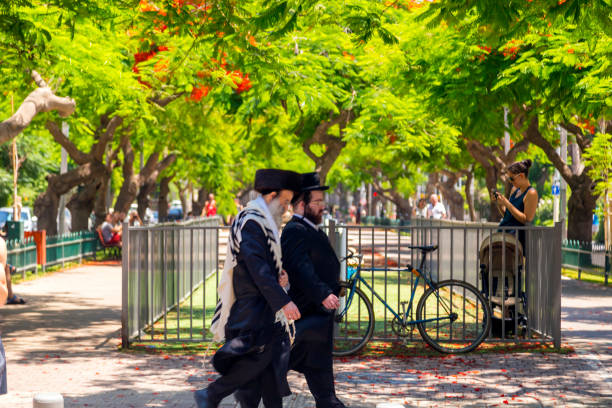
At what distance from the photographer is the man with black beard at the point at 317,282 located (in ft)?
20.9

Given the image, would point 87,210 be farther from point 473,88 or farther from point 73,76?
point 473,88

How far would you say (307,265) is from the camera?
20.9 ft

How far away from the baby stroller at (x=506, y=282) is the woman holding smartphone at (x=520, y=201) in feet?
0.61

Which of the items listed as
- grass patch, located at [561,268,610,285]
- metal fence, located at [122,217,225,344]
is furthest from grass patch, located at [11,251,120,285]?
grass patch, located at [561,268,610,285]

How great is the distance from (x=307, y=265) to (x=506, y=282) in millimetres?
4676

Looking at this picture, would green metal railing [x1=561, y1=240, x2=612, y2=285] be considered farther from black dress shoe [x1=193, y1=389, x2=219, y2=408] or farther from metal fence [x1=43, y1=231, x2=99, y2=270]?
black dress shoe [x1=193, y1=389, x2=219, y2=408]

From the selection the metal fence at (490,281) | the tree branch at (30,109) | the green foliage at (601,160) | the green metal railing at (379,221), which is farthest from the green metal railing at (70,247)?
the green metal railing at (379,221)

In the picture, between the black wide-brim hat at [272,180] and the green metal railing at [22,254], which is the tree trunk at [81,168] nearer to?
the green metal railing at [22,254]

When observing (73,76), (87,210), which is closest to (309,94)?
(73,76)

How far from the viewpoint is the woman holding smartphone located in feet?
33.9

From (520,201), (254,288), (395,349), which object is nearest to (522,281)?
(520,201)

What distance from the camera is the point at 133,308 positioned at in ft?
33.0

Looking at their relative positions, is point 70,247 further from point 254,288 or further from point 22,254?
point 254,288

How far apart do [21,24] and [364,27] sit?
3694 mm
